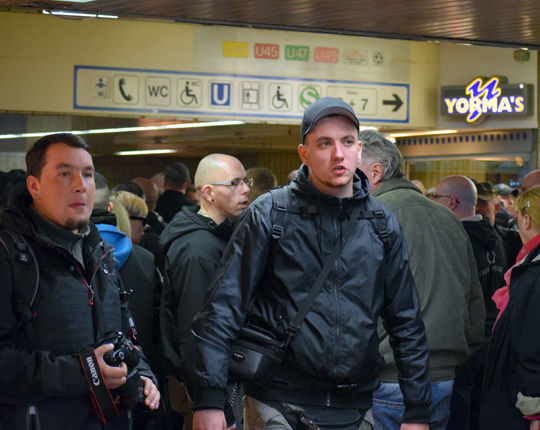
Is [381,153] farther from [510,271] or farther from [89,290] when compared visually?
[89,290]

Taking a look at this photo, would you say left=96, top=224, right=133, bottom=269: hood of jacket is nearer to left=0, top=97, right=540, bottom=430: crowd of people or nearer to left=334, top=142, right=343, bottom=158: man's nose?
left=0, top=97, right=540, bottom=430: crowd of people

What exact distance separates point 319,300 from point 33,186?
45.2 inches

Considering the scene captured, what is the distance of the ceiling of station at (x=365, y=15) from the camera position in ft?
13.1

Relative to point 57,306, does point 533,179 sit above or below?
above

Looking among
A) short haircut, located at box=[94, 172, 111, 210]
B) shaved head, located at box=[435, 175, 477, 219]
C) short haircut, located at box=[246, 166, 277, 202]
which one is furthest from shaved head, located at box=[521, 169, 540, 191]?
short haircut, located at box=[94, 172, 111, 210]

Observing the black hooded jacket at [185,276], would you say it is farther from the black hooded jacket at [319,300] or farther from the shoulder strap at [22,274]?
the shoulder strap at [22,274]

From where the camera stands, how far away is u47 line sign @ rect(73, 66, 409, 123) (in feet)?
27.8

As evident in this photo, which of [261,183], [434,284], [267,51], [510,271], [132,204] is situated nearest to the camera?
[434,284]

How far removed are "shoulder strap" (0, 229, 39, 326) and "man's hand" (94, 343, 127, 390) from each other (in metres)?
0.27

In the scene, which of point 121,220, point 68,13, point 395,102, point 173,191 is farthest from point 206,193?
point 395,102

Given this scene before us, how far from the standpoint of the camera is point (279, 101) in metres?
9.02

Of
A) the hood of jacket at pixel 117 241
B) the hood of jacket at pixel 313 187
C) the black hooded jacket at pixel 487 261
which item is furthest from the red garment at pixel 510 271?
the hood of jacket at pixel 117 241

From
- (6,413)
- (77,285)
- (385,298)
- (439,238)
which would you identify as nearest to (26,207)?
(77,285)

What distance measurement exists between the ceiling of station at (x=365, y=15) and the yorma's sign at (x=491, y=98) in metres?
4.83
